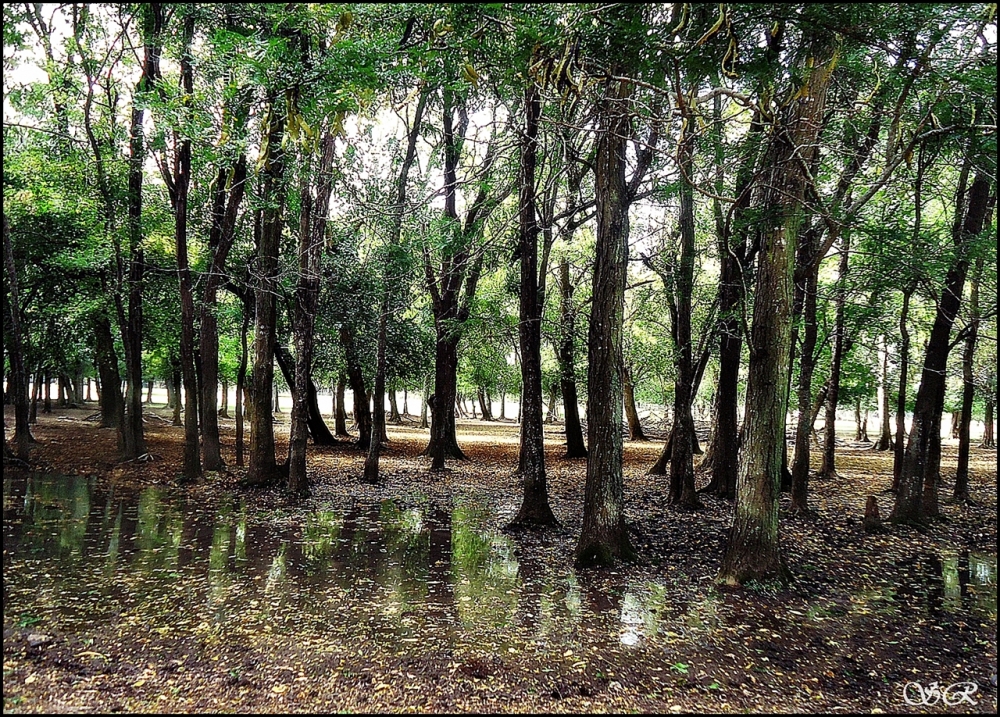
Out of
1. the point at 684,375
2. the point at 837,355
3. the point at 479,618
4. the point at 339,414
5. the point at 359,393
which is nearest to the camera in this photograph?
the point at 479,618

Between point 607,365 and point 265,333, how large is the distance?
8.06m

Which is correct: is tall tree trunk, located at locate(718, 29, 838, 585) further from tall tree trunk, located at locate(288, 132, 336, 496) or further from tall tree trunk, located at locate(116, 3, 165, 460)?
tall tree trunk, located at locate(116, 3, 165, 460)

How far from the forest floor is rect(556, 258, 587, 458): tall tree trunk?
20.5 ft

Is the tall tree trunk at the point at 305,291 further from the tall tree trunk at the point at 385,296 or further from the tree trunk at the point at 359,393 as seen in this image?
the tree trunk at the point at 359,393

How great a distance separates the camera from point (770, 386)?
24.3 feet

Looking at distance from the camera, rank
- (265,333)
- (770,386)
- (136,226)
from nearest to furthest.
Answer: (770,386)
(265,333)
(136,226)

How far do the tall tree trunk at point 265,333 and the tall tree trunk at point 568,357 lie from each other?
266 inches

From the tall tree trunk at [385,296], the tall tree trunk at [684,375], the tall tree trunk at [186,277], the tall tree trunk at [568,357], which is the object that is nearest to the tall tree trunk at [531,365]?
the tall tree trunk at [684,375]

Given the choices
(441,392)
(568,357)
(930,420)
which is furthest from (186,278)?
(930,420)

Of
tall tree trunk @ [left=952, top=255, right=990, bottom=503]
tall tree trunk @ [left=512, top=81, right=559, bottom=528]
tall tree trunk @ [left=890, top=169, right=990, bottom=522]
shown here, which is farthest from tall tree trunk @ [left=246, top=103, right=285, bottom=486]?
tall tree trunk @ [left=890, top=169, right=990, bottom=522]

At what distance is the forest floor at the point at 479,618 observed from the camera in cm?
481

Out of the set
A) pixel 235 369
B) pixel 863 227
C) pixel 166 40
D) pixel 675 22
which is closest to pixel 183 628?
pixel 675 22

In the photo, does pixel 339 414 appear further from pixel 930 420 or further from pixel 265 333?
pixel 930 420

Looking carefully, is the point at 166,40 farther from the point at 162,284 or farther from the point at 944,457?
the point at 944,457
